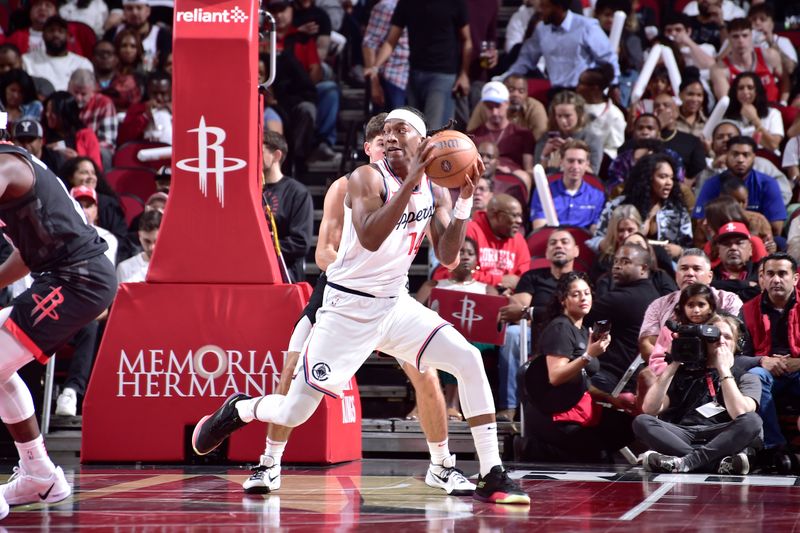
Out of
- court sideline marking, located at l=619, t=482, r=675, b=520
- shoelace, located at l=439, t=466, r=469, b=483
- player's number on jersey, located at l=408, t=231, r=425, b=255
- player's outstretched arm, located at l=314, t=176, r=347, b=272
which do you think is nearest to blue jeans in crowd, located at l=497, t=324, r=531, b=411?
court sideline marking, located at l=619, t=482, r=675, b=520

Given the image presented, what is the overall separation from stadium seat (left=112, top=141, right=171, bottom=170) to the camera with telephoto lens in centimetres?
619

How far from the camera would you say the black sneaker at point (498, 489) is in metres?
5.91

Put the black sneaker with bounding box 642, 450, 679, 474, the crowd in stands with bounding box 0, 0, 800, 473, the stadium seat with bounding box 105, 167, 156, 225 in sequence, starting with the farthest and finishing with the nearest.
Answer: the stadium seat with bounding box 105, 167, 156, 225 → the crowd in stands with bounding box 0, 0, 800, 473 → the black sneaker with bounding box 642, 450, 679, 474

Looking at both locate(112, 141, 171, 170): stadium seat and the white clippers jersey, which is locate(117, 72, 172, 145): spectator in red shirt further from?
the white clippers jersey

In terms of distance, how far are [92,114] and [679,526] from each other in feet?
30.1

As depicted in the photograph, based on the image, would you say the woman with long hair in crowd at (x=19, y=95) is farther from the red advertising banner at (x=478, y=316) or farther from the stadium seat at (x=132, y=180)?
the red advertising banner at (x=478, y=316)

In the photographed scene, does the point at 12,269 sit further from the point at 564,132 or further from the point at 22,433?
the point at 564,132

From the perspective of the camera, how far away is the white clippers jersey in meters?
6.05

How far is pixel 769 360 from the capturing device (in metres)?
8.35

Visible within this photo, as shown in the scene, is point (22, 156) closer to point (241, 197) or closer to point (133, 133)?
point (241, 197)

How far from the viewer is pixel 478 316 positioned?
8.94 m

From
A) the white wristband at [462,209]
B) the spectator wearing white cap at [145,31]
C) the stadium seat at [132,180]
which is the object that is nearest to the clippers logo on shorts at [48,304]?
the white wristband at [462,209]

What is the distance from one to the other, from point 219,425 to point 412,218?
1596 millimetres

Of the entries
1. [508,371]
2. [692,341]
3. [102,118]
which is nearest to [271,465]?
[692,341]
